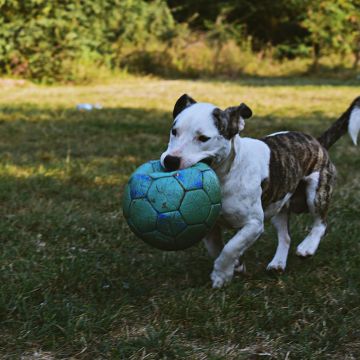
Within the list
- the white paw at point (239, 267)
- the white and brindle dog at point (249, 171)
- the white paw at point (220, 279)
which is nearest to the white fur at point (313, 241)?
the white and brindle dog at point (249, 171)

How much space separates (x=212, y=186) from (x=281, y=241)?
1.04 m

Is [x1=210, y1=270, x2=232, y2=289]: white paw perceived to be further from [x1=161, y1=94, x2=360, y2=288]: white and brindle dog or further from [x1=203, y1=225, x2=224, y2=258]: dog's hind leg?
[x1=203, y1=225, x2=224, y2=258]: dog's hind leg

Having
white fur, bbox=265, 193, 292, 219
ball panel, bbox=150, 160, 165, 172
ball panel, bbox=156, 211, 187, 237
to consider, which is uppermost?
Result: ball panel, bbox=150, 160, 165, 172

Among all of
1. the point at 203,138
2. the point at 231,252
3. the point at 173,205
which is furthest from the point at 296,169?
the point at 173,205

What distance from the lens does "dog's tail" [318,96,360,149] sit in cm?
416

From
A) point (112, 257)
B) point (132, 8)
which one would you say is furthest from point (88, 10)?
point (112, 257)

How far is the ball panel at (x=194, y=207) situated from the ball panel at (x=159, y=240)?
0.44 feet

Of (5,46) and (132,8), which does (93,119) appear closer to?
(5,46)

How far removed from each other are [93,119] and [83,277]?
19.4ft

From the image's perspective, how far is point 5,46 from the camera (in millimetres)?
14344

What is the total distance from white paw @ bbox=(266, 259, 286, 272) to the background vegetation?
11426 mm

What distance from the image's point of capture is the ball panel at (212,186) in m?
3.14

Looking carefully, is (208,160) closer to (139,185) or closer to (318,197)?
(139,185)

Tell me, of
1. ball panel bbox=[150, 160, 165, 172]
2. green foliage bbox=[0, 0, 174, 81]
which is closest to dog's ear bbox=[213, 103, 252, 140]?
ball panel bbox=[150, 160, 165, 172]
